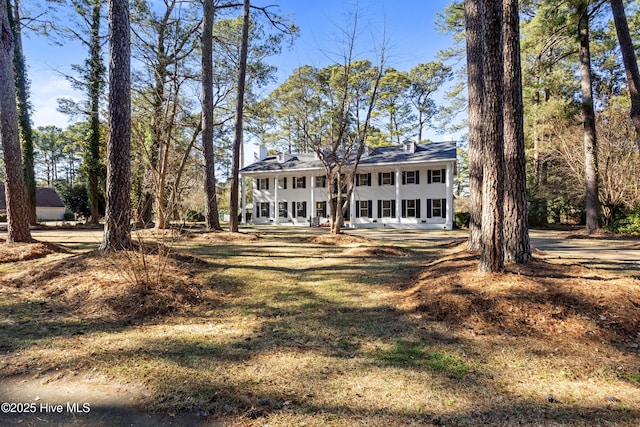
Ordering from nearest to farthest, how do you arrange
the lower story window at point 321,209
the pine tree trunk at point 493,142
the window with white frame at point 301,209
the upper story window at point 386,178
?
the pine tree trunk at point 493,142 < the upper story window at point 386,178 < the lower story window at point 321,209 < the window with white frame at point 301,209

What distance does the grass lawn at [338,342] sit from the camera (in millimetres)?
2213

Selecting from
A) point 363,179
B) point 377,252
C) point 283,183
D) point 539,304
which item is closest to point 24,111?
point 283,183

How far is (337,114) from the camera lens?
1421 centimetres

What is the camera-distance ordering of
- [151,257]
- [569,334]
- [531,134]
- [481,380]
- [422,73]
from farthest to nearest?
[422,73] < [531,134] < [151,257] < [569,334] < [481,380]

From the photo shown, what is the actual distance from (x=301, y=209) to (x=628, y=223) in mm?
20140

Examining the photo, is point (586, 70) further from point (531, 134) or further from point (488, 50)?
point (488, 50)

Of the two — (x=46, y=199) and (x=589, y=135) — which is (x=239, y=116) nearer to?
(x=589, y=135)

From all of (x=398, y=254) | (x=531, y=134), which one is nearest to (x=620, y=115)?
(x=531, y=134)

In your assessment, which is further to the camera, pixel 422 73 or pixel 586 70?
pixel 422 73

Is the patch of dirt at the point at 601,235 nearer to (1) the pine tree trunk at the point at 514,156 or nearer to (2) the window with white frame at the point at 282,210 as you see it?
(1) the pine tree trunk at the point at 514,156

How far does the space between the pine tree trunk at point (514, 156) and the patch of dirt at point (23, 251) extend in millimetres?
8672

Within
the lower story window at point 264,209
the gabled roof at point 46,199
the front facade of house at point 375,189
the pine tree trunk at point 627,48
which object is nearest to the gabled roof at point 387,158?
the front facade of house at point 375,189

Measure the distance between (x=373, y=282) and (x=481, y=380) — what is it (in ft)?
10.9

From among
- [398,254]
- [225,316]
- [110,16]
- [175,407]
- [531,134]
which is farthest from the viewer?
[531,134]
